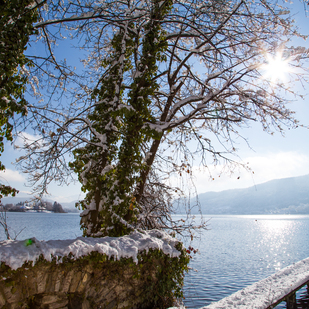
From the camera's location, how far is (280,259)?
17531mm

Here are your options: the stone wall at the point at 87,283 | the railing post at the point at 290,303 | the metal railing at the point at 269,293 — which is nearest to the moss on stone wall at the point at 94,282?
the stone wall at the point at 87,283

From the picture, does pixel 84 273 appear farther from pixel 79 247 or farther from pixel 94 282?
pixel 79 247

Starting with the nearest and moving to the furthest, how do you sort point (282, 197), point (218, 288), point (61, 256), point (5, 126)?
point (61, 256), point (5, 126), point (218, 288), point (282, 197)

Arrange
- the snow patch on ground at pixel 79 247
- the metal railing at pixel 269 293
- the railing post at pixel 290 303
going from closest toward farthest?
the snow patch on ground at pixel 79 247, the metal railing at pixel 269 293, the railing post at pixel 290 303

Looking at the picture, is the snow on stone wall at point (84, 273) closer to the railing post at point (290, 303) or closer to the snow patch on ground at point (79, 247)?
the snow patch on ground at point (79, 247)

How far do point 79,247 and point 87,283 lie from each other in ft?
1.88

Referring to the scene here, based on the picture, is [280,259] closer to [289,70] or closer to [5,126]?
[289,70]

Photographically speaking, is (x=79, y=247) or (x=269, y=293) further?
(x=269, y=293)

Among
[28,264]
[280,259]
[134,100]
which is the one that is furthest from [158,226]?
[280,259]

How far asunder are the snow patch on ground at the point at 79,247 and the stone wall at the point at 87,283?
8 cm

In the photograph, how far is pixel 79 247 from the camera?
321 cm

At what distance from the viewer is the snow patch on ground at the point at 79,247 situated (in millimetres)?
2699

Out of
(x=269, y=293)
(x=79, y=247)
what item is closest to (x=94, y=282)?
(x=79, y=247)

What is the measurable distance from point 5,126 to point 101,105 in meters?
2.30
